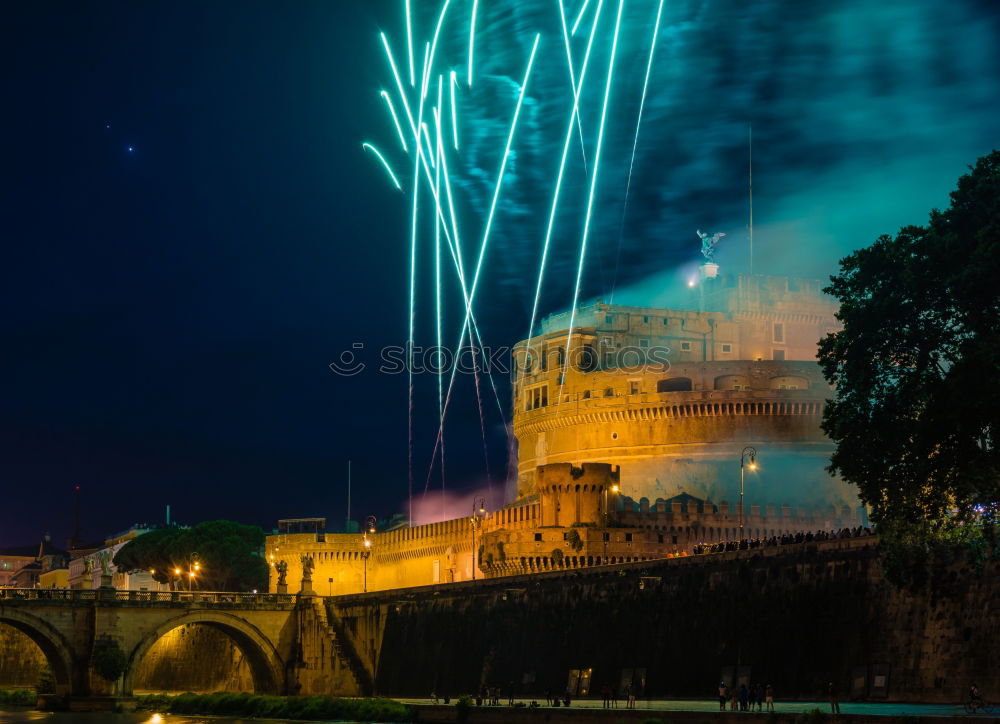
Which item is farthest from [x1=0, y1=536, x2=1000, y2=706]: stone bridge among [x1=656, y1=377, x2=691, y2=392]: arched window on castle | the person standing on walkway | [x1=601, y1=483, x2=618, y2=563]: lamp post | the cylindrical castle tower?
[x1=656, y1=377, x2=691, y2=392]: arched window on castle

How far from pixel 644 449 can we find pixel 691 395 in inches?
160

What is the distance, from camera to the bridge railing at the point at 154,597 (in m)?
66.2

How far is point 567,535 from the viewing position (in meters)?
65.7

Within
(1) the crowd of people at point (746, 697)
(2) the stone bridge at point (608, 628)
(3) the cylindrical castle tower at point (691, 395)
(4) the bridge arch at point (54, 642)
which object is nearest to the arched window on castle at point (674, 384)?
(3) the cylindrical castle tower at point (691, 395)

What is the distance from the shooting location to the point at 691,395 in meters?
80.4

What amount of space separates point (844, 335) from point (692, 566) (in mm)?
11987

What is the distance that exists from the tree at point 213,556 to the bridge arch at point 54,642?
23.9 meters

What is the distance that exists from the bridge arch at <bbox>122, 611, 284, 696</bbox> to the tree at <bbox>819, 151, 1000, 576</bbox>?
3936cm

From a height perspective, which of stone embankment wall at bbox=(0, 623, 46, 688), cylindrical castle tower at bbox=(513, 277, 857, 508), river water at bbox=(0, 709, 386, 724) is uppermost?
cylindrical castle tower at bbox=(513, 277, 857, 508)

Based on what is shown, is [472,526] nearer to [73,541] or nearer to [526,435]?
[526,435]

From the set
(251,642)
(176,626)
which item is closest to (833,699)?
(176,626)

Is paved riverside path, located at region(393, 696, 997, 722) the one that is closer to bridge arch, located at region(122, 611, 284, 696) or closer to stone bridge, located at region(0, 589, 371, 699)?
stone bridge, located at region(0, 589, 371, 699)

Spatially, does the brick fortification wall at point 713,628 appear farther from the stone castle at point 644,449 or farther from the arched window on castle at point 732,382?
the arched window on castle at point 732,382

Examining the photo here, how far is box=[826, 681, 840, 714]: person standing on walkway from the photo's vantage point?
3351 cm
